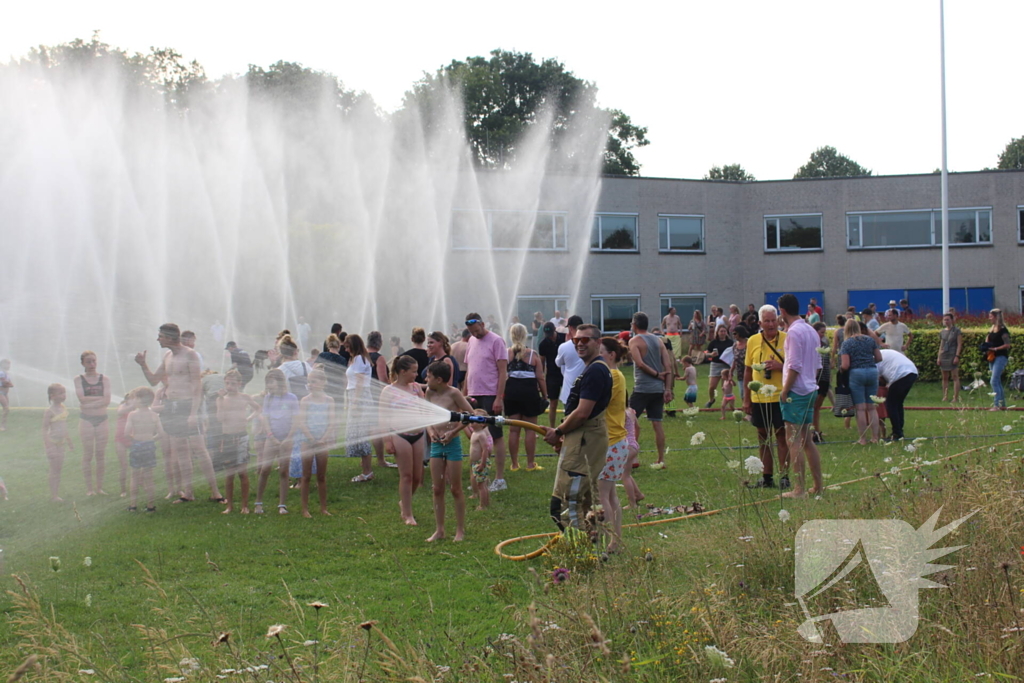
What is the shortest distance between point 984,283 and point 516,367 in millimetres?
28813

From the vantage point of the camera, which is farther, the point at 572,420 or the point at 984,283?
the point at 984,283

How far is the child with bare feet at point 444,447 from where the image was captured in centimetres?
773

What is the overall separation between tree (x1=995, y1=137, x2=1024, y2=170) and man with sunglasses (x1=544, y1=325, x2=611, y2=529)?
83.7 metres

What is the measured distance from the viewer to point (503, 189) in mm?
30875

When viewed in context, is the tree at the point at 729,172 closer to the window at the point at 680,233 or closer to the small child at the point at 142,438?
the window at the point at 680,233

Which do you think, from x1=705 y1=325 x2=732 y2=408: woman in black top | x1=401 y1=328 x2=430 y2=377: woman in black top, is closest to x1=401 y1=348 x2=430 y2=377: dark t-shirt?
x1=401 y1=328 x2=430 y2=377: woman in black top

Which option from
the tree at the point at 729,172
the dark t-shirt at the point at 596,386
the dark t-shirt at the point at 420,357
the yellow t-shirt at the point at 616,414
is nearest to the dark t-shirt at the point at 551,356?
the dark t-shirt at the point at 420,357

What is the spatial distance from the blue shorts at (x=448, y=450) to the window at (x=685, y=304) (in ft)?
Result: 88.9

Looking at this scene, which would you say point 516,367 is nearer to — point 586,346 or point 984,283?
point 586,346

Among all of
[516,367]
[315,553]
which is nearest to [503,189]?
[516,367]

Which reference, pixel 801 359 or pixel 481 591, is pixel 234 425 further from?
pixel 801 359

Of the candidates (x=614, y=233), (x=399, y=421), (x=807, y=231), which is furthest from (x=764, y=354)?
(x=807, y=231)

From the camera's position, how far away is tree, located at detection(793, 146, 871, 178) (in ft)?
265

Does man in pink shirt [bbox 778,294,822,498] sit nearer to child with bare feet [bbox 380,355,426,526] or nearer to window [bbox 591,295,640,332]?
child with bare feet [bbox 380,355,426,526]
